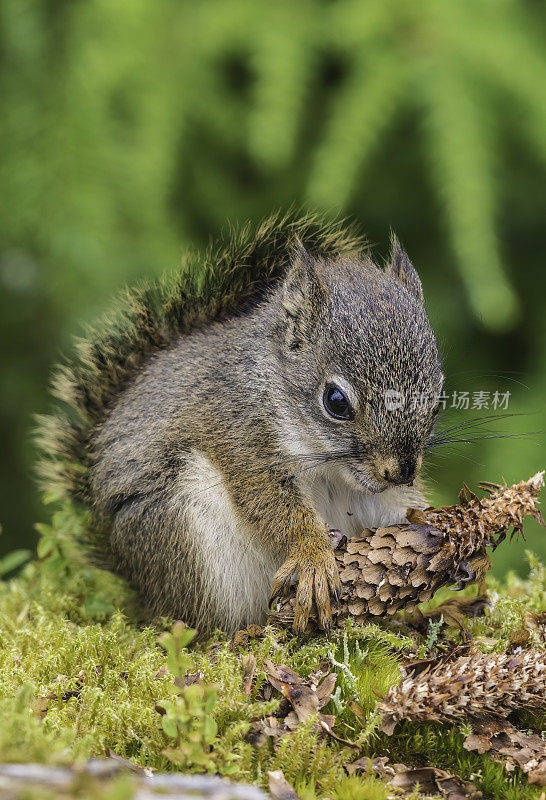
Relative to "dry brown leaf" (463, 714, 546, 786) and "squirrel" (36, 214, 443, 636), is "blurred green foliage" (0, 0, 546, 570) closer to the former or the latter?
"squirrel" (36, 214, 443, 636)

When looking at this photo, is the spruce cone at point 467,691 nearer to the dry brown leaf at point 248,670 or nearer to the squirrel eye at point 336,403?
the dry brown leaf at point 248,670

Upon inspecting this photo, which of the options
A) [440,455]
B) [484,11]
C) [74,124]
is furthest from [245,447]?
[484,11]

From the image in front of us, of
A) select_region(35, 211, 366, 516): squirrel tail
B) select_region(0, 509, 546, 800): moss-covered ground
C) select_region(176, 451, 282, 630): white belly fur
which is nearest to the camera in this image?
select_region(0, 509, 546, 800): moss-covered ground

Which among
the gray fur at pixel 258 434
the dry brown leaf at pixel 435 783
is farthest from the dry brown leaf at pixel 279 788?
the gray fur at pixel 258 434

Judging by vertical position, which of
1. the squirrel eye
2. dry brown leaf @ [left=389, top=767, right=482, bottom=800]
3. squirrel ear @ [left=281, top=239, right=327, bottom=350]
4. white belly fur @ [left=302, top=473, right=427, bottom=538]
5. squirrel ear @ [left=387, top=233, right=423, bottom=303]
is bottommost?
dry brown leaf @ [left=389, top=767, right=482, bottom=800]

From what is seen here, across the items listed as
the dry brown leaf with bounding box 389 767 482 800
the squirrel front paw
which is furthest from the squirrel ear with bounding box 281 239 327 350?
the dry brown leaf with bounding box 389 767 482 800

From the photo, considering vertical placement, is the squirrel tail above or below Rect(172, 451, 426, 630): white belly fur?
above

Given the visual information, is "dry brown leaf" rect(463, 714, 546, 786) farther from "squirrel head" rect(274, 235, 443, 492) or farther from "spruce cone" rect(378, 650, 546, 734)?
"squirrel head" rect(274, 235, 443, 492)

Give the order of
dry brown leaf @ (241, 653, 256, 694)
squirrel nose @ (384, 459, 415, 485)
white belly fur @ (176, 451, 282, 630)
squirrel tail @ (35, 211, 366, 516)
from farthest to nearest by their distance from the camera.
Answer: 1. squirrel tail @ (35, 211, 366, 516)
2. white belly fur @ (176, 451, 282, 630)
3. squirrel nose @ (384, 459, 415, 485)
4. dry brown leaf @ (241, 653, 256, 694)

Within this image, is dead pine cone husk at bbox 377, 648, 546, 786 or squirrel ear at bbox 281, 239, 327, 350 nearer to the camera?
dead pine cone husk at bbox 377, 648, 546, 786
